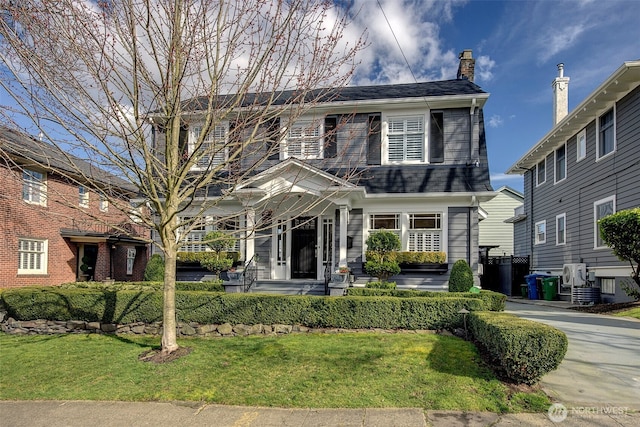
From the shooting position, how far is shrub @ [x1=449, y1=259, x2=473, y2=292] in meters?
10.5

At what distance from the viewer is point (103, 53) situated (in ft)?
18.0

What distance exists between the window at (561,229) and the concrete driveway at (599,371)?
31.8 ft

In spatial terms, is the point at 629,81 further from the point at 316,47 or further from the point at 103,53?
the point at 103,53

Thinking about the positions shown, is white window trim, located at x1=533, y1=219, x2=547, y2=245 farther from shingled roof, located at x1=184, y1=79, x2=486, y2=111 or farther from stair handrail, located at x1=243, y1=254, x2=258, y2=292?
stair handrail, located at x1=243, y1=254, x2=258, y2=292

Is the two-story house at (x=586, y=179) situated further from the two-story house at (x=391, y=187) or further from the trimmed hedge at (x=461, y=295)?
the trimmed hedge at (x=461, y=295)

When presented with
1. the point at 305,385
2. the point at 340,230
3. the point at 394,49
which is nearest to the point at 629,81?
the point at 394,49

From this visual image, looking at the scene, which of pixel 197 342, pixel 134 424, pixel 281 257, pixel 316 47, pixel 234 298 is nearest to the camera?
pixel 134 424

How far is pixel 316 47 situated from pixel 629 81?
11.2m

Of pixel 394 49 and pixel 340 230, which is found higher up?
pixel 394 49

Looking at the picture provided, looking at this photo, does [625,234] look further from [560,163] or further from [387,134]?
[560,163]

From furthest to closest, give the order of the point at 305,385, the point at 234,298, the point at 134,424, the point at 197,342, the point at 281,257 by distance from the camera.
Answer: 1. the point at 281,257
2. the point at 234,298
3. the point at 197,342
4. the point at 305,385
5. the point at 134,424

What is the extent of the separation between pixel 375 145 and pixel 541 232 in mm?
12033

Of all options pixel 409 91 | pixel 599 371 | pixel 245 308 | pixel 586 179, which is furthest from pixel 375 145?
pixel 599 371

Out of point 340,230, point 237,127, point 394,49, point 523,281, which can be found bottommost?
point 523,281
